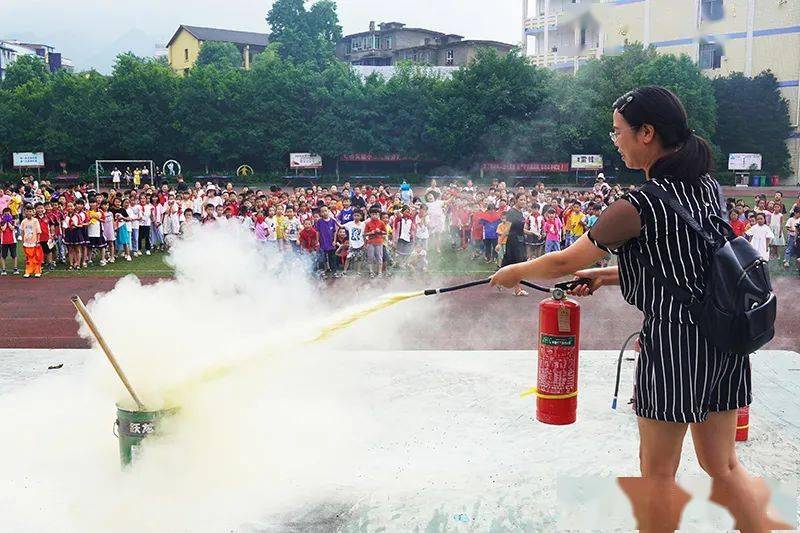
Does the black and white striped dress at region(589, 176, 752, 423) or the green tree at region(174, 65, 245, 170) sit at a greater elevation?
the green tree at region(174, 65, 245, 170)

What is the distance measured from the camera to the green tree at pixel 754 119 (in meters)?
43.6

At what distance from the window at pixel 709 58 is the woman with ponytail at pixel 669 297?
155 ft

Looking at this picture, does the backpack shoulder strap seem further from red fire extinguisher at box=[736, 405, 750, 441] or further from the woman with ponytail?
red fire extinguisher at box=[736, 405, 750, 441]

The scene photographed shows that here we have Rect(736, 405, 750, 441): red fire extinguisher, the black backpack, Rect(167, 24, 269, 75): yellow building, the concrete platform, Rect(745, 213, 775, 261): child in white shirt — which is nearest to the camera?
the black backpack

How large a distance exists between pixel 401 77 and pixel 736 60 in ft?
67.7

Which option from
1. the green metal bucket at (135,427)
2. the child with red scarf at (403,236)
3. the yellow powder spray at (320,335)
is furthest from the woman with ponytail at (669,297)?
the child with red scarf at (403,236)

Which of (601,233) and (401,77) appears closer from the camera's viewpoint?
(601,233)

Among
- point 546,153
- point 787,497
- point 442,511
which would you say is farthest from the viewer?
point 546,153

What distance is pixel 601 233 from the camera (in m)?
2.70

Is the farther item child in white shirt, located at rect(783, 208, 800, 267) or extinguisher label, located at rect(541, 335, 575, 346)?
child in white shirt, located at rect(783, 208, 800, 267)

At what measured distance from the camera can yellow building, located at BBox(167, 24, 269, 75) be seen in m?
85.2

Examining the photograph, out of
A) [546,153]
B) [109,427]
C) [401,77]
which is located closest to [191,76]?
[401,77]

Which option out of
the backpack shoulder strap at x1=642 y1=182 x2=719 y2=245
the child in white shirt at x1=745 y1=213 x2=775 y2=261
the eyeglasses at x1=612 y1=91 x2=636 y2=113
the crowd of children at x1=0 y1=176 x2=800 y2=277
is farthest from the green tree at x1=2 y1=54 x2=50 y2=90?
the backpack shoulder strap at x1=642 y1=182 x2=719 y2=245

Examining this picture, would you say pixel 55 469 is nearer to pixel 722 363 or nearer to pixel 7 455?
pixel 7 455
